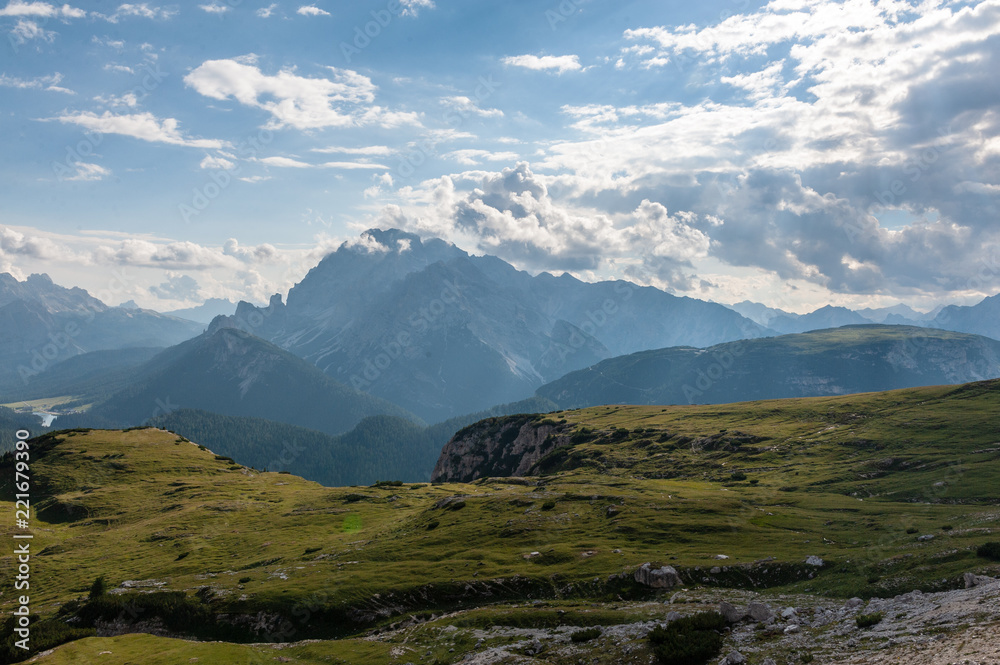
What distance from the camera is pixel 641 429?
164 meters

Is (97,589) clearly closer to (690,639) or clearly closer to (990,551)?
(690,639)

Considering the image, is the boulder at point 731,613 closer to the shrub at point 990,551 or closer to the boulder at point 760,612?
the boulder at point 760,612

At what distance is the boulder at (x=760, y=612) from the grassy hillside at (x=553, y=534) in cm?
788

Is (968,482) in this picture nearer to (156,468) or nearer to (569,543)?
(569,543)

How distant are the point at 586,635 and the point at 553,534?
3125cm

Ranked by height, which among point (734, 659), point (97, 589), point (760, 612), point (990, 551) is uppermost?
point (734, 659)

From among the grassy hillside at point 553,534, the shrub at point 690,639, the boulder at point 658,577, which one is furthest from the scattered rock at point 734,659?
the boulder at point 658,577

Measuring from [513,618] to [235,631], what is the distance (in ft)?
108

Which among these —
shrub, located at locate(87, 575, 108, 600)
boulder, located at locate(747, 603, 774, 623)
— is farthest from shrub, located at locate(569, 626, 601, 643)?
shrub, located at locate(87, 575, 108, 600)

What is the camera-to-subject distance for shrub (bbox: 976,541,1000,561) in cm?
4112

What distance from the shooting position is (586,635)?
40.2m

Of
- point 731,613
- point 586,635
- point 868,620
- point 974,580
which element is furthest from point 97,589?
point 974,580

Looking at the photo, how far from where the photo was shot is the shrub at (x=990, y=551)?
41.1 m

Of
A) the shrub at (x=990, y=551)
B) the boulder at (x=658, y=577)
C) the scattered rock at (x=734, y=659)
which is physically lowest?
the boulder at (x=658, y=577)
